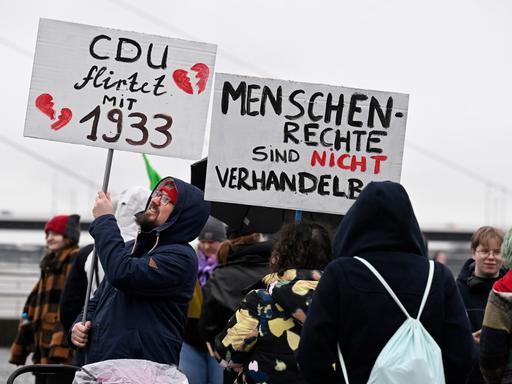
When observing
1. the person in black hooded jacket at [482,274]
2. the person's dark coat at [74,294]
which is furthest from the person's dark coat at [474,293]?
the person's dark coat at [74,294]

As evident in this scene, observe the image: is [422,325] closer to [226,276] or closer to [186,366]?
[226,276]

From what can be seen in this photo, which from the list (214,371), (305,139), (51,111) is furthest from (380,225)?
(214,371)

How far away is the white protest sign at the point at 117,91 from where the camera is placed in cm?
625

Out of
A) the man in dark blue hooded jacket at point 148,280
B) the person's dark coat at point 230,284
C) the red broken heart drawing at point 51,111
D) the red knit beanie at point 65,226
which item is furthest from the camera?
the red knit beanie at point 65,226

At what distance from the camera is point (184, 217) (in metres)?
5.76

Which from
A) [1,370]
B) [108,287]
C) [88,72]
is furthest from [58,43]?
[1,370]

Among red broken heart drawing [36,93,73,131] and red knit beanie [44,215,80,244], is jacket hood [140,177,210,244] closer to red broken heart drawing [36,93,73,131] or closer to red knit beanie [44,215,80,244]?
red broken heart drawing [36,93,73,131]

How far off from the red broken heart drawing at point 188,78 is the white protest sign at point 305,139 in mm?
86

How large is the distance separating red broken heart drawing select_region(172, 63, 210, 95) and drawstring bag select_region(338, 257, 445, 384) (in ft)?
7.18

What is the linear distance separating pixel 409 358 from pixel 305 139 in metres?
2.25

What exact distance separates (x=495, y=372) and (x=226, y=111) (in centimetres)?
201

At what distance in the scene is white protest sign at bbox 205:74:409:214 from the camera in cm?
629

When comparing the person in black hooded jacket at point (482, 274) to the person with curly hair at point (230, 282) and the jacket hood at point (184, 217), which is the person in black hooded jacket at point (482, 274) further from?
the jacket hood at point (184, 217)

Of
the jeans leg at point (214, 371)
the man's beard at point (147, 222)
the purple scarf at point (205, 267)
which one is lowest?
the jeans leg at point (214, 371)
